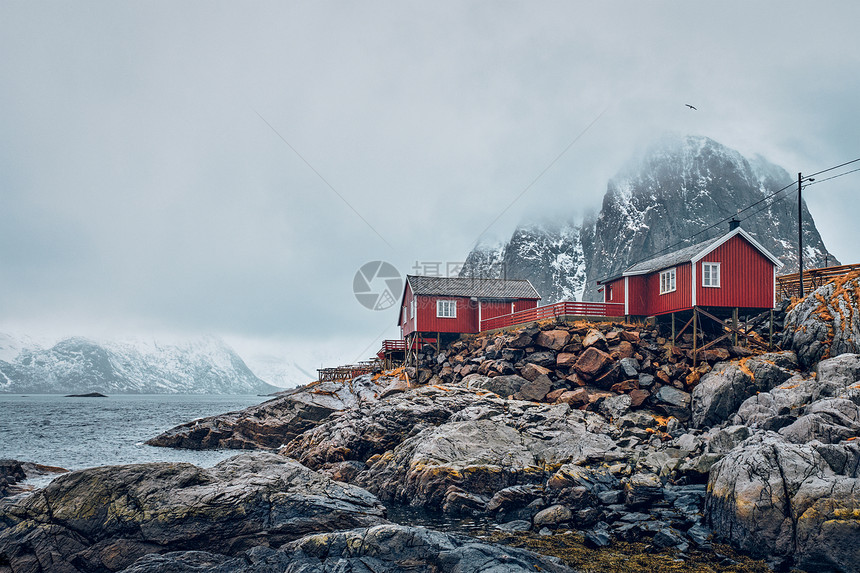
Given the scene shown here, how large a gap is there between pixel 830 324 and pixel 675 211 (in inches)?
5902

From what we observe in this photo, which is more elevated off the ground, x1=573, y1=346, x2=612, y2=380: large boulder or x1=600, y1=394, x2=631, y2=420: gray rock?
x1=573, y1=346, x2=612, y2=380: large boulder

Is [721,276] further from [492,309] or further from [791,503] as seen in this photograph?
[791,503]

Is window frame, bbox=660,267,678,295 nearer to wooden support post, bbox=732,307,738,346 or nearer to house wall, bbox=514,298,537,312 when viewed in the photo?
wooden support post, bbox=732,307,738,346

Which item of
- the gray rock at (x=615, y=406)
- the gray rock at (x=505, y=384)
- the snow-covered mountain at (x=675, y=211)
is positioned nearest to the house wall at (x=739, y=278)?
the gray rock at (x=615, y=406)

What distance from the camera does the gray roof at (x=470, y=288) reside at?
149 ft

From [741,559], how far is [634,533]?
9.24 ft

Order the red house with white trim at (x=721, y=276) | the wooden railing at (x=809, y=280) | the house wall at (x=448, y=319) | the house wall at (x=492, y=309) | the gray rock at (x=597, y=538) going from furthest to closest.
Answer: the house wall at (x=492, y=309) < the house wall at (x=448, y=319) < the wooden railing at (x=809, y=280) < the red house with white trim at (x=721, y=276) < the gray rock at (x=597, y=538)

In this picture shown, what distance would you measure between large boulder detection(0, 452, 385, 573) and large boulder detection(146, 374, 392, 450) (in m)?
23.1

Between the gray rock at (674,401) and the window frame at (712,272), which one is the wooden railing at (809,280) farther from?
the gray rock at (674,401)

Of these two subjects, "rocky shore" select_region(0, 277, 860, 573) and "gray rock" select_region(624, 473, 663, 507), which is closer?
"rocky shore" select_region(0, 277, 860, 573)

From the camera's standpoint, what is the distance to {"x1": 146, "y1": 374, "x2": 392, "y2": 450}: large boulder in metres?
40.4

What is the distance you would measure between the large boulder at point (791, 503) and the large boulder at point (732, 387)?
8501mm

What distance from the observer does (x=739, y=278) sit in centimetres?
3272

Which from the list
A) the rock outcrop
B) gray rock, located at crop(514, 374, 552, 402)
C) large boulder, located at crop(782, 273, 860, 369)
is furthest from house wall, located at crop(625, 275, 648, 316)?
the rock outcrop
